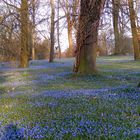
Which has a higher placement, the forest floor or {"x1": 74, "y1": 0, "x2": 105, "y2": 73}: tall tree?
{"x1": 74, "y1": 0, "x2": 105, "y2": 73}: tall tree

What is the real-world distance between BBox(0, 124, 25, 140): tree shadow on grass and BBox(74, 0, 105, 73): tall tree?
11.8 metres

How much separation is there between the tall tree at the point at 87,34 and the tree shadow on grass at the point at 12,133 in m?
11.8

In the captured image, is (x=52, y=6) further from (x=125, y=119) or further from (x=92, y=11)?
(x=125, y=119)

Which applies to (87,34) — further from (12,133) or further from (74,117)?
(12,133)

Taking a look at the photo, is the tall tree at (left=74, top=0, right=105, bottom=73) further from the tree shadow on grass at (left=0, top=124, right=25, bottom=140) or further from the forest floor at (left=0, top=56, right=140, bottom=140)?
the tree shadow on grass at (left=0, top=124, right=25, bottom=140)

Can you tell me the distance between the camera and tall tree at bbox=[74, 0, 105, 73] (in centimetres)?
1677

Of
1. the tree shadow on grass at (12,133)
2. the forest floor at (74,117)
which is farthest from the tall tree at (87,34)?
the tree shadow on grass at (12,133)

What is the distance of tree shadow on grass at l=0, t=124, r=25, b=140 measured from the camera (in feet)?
16.5

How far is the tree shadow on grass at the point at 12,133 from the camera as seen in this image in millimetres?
5031

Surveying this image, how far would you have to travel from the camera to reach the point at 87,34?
1708cm

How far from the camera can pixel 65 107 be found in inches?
296

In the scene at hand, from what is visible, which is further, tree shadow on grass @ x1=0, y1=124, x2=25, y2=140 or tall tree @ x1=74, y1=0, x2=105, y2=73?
tall tree @ x1=74, y1=0, x2=105, y2=73

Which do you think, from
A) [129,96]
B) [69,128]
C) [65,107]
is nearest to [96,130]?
[69,128]

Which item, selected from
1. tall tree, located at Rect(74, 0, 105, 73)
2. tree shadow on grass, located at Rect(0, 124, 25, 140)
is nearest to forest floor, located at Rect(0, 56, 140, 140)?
tree shadow on grass, located at Rect(0, 124, 25, 140)
